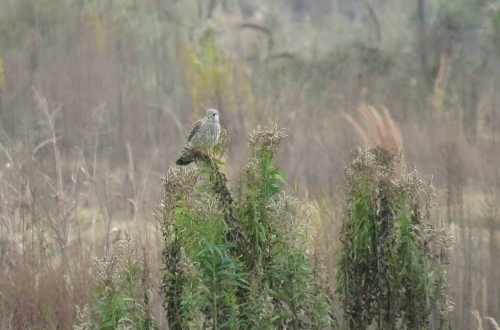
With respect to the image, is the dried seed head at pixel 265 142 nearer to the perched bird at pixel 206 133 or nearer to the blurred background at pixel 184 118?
the perched bird at pixel 206 133

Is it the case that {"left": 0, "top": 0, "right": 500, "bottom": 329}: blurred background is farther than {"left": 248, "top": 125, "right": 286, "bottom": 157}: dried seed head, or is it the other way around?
{"left": 0, "top": 0, "right": 500, "bottom": 329}: blurred background

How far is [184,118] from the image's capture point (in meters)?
14.4

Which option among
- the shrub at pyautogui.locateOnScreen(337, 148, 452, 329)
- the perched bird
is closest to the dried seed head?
the shrub at pyautogui.locateOnScreen(337, 148, 452, 329)

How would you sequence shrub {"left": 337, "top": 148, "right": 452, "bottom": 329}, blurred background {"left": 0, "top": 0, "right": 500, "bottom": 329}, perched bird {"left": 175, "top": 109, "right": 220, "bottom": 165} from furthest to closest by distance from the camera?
blurred background {"left": 0, "top": 0, "right": 500, "bottom": 329}, perched bird {"left": 175, "top": 109, "right": 220, "bottom": 165}, shrub {"left": 337, "top": 148, "right": 452, "bottom": 329}

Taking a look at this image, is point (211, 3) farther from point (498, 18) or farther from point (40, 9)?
point (498, 18)

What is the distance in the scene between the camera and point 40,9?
639 inches

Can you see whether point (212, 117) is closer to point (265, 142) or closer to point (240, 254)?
point (265, 142)

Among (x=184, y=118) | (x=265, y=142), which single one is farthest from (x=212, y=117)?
(x=184, y=118)

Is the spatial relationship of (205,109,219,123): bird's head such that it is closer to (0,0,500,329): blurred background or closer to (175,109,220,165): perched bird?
(175,109,220,165): perched bird

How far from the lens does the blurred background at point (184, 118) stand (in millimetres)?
7805

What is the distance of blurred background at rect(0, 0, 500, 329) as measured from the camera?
7805 mm

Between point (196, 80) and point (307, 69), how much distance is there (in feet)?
15.5

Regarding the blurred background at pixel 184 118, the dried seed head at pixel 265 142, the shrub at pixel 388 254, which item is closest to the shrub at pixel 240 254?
the dried seed head at pixel 265 142

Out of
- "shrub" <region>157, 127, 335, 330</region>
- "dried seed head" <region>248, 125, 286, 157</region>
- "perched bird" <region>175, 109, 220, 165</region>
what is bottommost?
"shrub" <region>157, 127, 335, 330</region>
